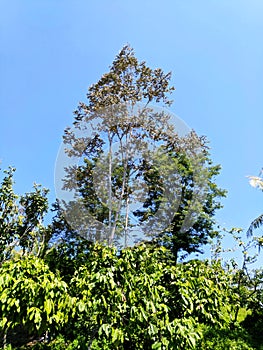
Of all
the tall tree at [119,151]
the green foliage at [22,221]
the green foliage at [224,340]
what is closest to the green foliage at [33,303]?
the green foliage at [224,340]

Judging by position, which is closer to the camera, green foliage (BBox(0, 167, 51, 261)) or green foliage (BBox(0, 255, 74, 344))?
green foliage (BBox(0, 255, 74, 344))

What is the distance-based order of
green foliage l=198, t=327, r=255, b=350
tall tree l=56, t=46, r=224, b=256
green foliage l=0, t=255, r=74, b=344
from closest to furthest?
green foliage l=0, t=255, r=74, b=344
green foliage l=198, t=327, r=255, b=350
tall tree l=56, t=46, r=224, b=256

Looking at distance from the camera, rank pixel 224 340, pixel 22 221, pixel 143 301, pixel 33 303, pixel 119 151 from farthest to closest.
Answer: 1. pixel 119 151
2. pixel 22 221
3. pixel 224 340
4. pixel 143 301
5. pixel 33 303

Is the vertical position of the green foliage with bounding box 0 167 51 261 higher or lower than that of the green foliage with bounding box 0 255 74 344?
higher

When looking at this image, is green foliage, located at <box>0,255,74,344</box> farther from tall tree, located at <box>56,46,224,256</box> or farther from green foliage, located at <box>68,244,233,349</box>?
tall tree, located at <box>56,46,224,256</box>

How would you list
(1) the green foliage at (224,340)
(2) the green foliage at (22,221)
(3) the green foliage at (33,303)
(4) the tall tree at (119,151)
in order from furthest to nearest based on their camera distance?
(4) the tall tree at (119,151) < (2) the green foliage at (22,221) < (1) the green foliage at (224,340) < (3) the green foliage at (33,303)

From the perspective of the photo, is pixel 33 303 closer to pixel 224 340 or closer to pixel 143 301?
pixel 143 301

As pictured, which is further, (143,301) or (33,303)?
(143,301)

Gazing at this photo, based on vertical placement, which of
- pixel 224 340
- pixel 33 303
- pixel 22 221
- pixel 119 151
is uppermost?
pixel 119 151

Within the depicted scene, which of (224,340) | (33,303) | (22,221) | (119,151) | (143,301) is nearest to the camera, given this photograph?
(33,303)

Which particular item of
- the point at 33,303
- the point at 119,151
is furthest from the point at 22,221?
the point at 33,303

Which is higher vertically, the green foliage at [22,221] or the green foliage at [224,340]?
the green foliage at [22,221]

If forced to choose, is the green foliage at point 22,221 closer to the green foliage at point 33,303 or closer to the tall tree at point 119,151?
the tall tree at point 119,151

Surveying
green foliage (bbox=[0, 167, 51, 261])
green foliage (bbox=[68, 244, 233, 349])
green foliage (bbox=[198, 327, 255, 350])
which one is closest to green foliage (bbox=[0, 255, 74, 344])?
green foliage (bbox=[68, 244, 233, 349])
